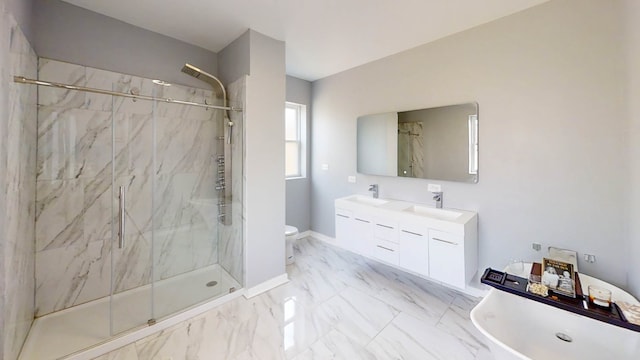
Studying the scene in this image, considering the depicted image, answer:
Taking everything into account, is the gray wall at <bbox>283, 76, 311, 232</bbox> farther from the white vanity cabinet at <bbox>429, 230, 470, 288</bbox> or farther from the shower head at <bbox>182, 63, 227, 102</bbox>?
the white vanity cabinet at <bbox>429, 230, 470, 288</bbox>

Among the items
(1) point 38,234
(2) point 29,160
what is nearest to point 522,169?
(2) point 29,160

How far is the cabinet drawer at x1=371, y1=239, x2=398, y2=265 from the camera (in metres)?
2.73

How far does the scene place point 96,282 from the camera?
7.99ft

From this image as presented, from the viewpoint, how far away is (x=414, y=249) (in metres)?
2.58

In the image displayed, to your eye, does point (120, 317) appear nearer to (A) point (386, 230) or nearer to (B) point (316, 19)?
(A) point (386, 230)

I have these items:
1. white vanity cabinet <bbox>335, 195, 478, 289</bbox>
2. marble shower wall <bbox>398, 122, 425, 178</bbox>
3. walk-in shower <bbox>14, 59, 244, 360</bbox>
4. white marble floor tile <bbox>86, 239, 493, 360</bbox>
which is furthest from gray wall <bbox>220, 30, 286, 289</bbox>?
marble shower wall <bbox>398, 122, 425, 178</bbox>

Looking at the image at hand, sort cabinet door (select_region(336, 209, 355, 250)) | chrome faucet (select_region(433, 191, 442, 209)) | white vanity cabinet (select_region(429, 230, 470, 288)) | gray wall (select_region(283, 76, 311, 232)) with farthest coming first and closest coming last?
gray wall (select_region(283, 76, 311, 232)), cabinet door (select_region(336, 209, 355, 250)), chrome faucet (select_region(433, 191, 442, 209)), white vanity cabinet (select_region(429, 230, 470, 288))

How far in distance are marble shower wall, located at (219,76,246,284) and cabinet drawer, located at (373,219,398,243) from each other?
1.52 metres

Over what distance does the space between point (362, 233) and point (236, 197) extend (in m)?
1.56

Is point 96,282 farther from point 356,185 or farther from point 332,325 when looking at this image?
point 356,185

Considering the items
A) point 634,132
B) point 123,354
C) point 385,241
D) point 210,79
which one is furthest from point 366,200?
point 123,354

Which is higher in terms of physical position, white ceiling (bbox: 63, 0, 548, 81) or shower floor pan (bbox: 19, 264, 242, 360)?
white ceiling (bbox: 63, 0, 548, 81)

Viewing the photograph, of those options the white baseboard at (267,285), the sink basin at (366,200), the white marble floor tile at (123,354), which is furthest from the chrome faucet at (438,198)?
the white marble floor tile at (123,354)

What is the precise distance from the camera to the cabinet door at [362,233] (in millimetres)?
2961
